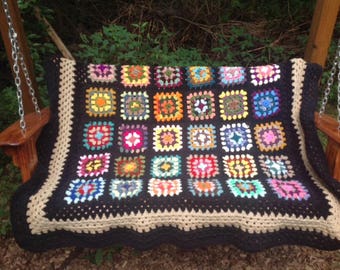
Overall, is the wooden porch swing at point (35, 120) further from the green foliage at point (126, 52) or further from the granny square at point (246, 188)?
the green foliage at point (126, 52)

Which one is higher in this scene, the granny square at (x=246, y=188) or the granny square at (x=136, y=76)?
the granny square at (x=136, y=76)

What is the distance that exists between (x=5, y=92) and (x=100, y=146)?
1.28m

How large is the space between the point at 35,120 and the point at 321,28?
1.75m

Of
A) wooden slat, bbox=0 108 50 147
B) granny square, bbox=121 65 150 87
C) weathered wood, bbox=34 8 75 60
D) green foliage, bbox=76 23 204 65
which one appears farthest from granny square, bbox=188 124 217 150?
weathered wood, bbox=34 8 75 60

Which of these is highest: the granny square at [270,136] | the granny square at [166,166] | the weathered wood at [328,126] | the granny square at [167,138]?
the weathered wood at [328,126]

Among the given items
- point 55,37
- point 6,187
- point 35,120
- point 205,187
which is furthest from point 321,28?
point 6,187

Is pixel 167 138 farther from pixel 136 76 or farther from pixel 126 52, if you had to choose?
pixel 126 52

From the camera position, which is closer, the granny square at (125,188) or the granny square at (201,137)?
the granny square at (125,188)

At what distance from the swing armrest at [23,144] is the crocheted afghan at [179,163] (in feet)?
0.25

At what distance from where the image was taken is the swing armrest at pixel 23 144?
1.64 meters

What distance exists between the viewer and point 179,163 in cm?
201

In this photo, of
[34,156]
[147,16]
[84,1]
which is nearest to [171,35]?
[147,16]

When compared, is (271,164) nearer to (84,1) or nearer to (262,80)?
(262,80)

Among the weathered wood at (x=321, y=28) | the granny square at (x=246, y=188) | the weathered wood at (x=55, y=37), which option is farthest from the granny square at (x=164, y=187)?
the weathered wood at (x=55, y=37)
